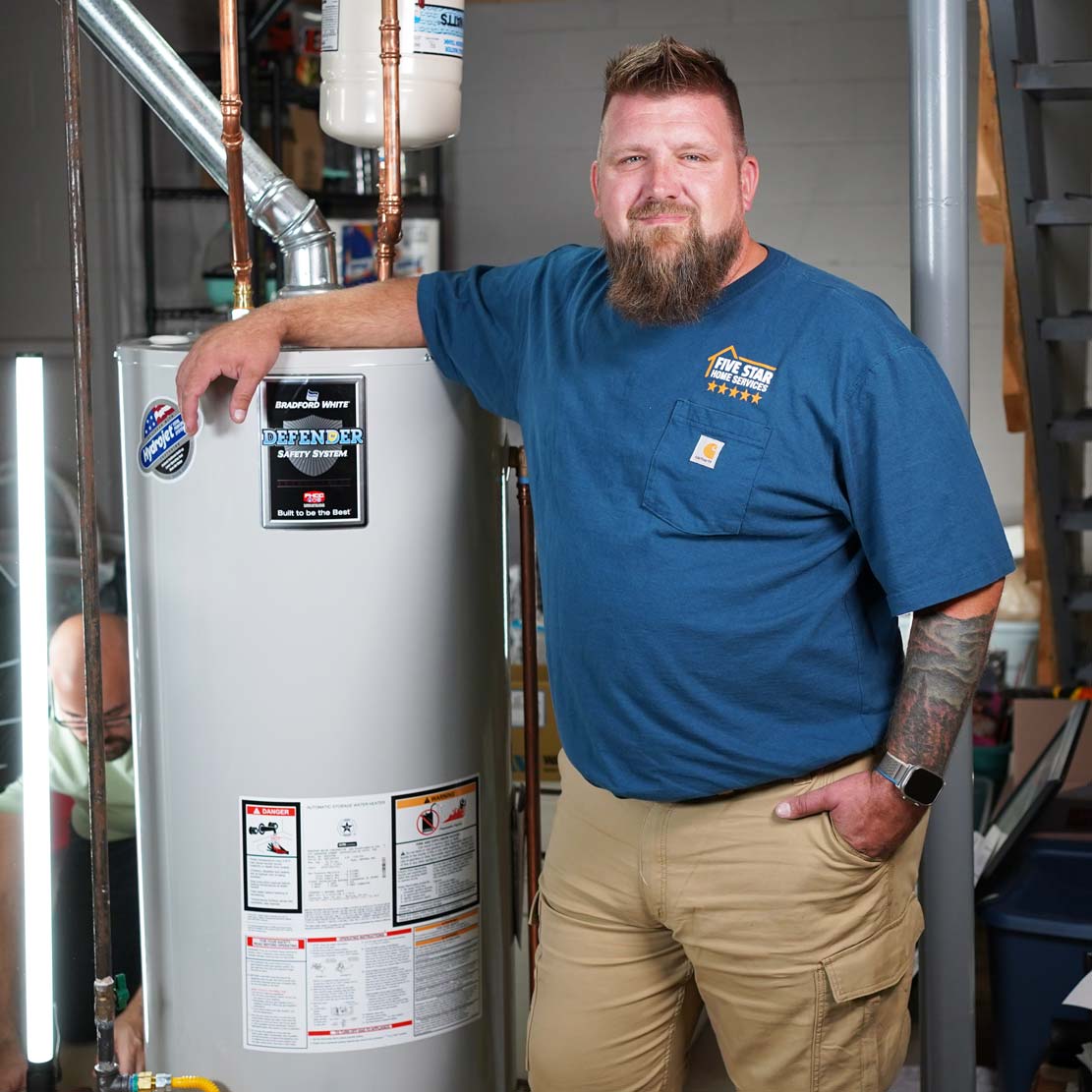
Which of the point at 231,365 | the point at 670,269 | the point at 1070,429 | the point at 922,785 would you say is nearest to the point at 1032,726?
the point at 1070,429

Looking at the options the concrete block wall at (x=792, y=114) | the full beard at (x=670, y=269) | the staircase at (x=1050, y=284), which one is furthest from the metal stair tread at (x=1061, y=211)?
the concrete block wall at (x=792, y=114)

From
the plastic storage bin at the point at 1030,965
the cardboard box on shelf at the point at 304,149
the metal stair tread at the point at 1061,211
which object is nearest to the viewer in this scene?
the plastic storage bin at the point at 1030,965

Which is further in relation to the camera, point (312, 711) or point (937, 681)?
point (312, 711)

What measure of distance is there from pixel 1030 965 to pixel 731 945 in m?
0.78

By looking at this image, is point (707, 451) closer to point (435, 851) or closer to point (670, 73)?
point (670, 73)

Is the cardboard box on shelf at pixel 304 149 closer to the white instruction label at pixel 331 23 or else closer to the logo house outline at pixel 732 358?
the white instruction label at pixel 331 23

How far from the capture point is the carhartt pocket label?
59.9 inches

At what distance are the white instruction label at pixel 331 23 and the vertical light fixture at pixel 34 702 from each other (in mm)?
574

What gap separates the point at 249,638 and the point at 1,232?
10.4 ft

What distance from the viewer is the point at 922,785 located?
5.02 ft

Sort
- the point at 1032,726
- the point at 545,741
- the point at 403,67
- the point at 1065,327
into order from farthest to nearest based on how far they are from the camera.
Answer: the point at 1032,726, the point at 545,741, the point at 1065,327, the point at 403,67

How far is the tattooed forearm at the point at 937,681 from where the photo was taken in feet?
4.96

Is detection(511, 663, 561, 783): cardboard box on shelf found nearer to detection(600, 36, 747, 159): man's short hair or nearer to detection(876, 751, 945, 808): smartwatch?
detection(876, 751, 945, 808): smartwatch

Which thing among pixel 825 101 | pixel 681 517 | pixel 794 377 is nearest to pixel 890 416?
pixel 794 377
